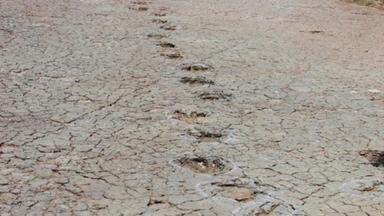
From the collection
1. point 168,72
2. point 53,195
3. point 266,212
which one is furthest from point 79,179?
point 168,72

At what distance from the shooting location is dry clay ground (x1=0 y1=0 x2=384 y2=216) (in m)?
2.22

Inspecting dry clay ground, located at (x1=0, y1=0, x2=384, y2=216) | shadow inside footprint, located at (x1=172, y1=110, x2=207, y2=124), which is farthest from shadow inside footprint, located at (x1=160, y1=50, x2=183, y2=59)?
shadow inside footprint, located at (x1=172, y1=110, x2=207, y2=124)

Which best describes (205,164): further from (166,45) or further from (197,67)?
(166,45)

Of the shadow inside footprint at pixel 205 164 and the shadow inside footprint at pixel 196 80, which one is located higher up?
the shadow inside footprint at pixel 196 80

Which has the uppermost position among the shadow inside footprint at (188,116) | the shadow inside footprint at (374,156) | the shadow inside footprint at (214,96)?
A: the shadow inside footprint at (374,156)

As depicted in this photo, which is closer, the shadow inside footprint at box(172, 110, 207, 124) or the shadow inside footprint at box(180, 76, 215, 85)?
the shadow inside footprint at box(172, 110, 207, 124)

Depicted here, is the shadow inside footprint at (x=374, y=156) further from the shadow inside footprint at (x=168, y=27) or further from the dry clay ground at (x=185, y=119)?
the shadow inside footprint at (x=168, y=27)

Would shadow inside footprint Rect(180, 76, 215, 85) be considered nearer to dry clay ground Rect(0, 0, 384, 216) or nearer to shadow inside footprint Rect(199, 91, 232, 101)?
dry clay ground Rect(0, 0, 384, 216)

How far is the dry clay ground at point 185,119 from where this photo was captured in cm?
222

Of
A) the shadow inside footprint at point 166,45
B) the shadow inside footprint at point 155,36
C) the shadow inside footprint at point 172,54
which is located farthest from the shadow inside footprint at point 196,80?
the shadow inside footprint at point 155,36

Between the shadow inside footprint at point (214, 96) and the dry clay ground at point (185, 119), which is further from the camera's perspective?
the shadow inside footprint at point (214, 96)

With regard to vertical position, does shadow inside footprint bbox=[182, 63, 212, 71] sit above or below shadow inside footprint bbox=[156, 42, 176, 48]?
above

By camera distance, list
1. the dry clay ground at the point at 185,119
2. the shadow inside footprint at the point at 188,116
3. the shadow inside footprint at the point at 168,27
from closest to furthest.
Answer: the dry clay ground at the point at 185,119
the shadow inside footprint at the point at 188,116
the shadow inside footprint at the point at 168,27

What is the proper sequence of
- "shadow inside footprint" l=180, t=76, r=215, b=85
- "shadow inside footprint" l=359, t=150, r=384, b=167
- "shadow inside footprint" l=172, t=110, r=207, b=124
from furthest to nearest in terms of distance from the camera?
"shadow inside footprint" l=180, t=76, r=215, b=85 < "shadow inside footprint" l=172, t=110, r=207, b=124 < "shadow inside footprint" l=359, t=150, r=384, b=167
